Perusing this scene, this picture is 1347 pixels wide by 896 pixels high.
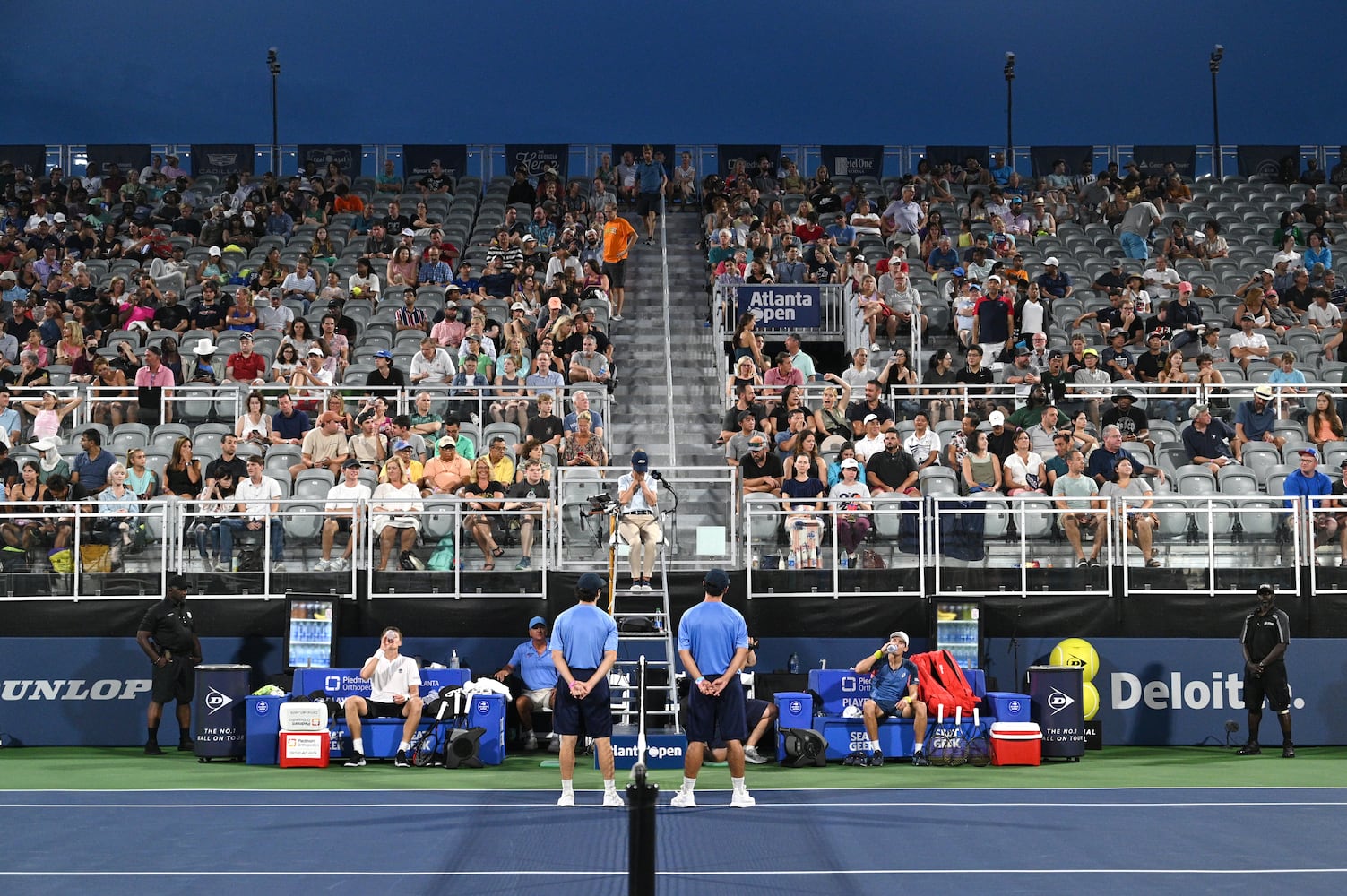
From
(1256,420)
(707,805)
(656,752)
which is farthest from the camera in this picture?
(1256,420)

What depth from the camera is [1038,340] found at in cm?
2270

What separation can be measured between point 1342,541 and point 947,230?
41.6 ft

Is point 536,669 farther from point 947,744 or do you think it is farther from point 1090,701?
point 1090,701

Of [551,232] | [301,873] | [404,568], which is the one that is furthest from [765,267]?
[301,873]

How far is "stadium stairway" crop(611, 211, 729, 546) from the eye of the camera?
825 inches

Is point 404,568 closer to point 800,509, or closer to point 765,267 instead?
point 800,509

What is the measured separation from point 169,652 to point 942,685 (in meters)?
7.91

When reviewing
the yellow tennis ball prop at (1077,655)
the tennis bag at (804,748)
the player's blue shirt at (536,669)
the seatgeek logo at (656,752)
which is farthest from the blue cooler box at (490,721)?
the yellow tennis ball prop at (1077,655)

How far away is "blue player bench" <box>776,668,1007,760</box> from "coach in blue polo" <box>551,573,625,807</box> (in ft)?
12.7

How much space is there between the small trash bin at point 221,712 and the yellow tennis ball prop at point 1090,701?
28.7 ft

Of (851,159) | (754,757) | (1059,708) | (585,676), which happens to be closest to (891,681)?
(754,757)

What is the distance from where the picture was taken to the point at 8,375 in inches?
889

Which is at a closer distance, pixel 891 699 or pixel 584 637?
pixel 584 637

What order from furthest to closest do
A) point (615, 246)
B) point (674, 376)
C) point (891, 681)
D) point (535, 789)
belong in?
1. point (615, 246)
2. point (674, 376)
3. point (891, 681)
4. point (535, 789)
